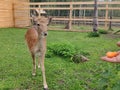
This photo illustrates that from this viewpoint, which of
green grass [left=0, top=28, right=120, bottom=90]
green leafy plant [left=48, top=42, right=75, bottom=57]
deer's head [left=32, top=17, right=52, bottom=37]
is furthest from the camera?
green leafy plant [left=48, top=42, right=75, bottom=57]

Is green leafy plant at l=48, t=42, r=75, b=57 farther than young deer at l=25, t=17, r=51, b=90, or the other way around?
green leafy plant at l=48, t=42, r=75, b=57

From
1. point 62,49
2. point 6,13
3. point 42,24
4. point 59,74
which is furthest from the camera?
point 6,13

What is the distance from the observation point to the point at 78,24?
59.1 feet

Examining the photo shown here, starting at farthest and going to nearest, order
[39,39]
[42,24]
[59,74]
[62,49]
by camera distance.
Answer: [62,49]
[59,74]
[39,39]
[42,24]

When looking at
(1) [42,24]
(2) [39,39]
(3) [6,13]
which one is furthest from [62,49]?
(3) [6,13]

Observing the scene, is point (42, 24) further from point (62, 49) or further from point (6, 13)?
point (6, 13)

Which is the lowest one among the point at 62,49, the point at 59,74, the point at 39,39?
the point at 59,74

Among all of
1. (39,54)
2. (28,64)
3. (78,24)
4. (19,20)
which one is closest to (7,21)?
(19,20)

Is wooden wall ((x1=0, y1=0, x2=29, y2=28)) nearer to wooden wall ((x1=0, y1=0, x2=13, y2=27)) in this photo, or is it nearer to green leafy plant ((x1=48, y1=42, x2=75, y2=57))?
wooden wall ((x1=0, y1=0, x2=13, y2=27))

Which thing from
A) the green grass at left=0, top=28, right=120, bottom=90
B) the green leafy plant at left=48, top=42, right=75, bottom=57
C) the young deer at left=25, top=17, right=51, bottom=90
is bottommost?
the green grass at left=0, top=28, right=120, bottom=90

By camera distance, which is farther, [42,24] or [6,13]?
[6,13]

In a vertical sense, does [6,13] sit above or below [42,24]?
above

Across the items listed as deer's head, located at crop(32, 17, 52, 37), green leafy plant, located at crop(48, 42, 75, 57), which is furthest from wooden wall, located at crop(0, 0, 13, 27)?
deer's head, located at crop(32, 17, 52, 37)

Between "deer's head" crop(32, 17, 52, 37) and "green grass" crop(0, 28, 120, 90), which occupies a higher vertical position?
"deer's head" crop(32, 17, 52, 37)
